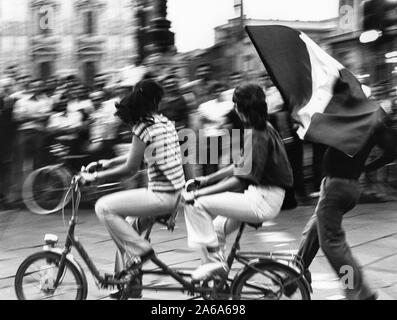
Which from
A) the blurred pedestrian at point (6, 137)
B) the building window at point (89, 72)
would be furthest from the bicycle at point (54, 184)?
the building window at point (89, 72)

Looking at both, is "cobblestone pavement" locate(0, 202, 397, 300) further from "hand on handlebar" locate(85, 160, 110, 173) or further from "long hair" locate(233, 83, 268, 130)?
"long hair" locate(233, 83, 268, 130)

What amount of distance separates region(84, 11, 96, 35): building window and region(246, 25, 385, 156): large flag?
4.75 metres

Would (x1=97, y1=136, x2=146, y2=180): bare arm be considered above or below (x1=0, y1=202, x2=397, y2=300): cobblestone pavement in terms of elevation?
above

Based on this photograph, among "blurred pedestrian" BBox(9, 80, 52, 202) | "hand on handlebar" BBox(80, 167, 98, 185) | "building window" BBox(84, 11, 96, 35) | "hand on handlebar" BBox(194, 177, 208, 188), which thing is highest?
"building window" BBox(84, 11, 96, 35)

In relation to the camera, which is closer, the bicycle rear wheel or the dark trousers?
the dark trousers

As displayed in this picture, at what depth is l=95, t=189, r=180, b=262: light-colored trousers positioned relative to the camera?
4266mm

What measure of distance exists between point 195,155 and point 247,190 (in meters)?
2.81

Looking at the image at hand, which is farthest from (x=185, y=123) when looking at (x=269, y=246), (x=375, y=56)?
(x=375, y=56)

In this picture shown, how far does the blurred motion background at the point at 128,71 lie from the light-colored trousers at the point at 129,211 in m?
2.60

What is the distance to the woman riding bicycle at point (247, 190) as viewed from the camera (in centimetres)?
416

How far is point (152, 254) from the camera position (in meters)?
4.29

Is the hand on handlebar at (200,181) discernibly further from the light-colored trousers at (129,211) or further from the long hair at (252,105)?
the long hair at (252,105)

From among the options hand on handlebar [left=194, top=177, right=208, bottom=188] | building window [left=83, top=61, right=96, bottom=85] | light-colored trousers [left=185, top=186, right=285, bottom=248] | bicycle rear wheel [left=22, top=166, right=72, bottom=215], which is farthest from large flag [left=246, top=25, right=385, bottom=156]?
building window [left=83, top=61, right=96, bottom=85]

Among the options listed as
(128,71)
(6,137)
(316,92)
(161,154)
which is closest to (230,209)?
(161,154)
